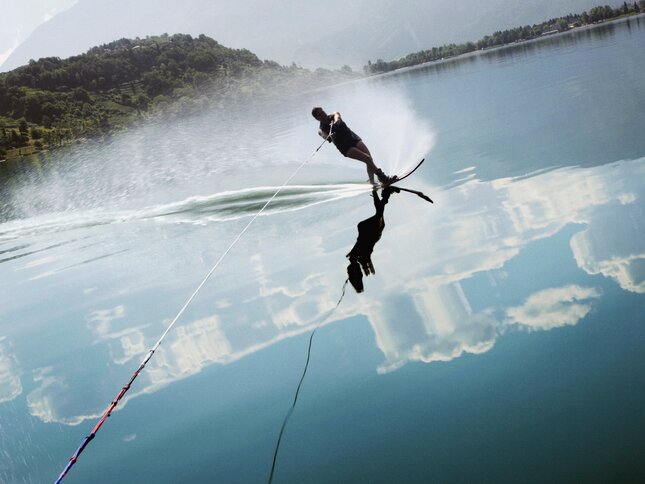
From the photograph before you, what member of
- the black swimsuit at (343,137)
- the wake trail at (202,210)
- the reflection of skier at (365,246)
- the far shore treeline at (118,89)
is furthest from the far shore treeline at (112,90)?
the reflection of skier at (365,246)

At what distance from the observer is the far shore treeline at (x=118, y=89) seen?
139 m

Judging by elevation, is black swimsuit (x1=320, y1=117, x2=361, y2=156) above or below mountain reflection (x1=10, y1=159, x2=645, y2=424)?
above

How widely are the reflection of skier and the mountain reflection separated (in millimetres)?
46

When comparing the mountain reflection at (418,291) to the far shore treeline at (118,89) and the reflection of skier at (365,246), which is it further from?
the far shore treeline at (118,89)

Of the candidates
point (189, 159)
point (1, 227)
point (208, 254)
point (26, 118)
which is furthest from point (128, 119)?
point (208, 254)

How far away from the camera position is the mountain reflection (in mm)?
6395

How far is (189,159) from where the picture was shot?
36.3 metres

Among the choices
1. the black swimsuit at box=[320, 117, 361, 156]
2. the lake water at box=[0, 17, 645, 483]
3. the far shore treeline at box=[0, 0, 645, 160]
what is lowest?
the lake water at box=[0, 17, 645, 483]

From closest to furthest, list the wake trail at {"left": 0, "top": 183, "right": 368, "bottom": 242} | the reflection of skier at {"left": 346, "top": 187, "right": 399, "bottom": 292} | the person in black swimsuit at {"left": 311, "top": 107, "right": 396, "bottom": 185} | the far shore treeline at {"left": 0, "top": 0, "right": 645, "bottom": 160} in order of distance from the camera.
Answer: the reflection of skier at {"left": 346, "top": 187, "right": 399, "bottom": 292} < the person in black swimsuit at {"left": 311, "top": 107, "right": 396, "bottom": 185} < the wake trail at {"left": 0, "top": 183, "right": 368, "bottom": 242} < the far shore treeline at {"left": 0, "top": 0, "right": 645, "bottom": 160}

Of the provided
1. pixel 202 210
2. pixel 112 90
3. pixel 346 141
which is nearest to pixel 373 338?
pixel 346 141

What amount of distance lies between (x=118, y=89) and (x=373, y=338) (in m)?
200

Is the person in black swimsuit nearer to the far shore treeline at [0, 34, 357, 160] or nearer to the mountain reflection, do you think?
the mountain reflection

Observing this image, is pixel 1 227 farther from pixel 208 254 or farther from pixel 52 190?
pixel 208 254

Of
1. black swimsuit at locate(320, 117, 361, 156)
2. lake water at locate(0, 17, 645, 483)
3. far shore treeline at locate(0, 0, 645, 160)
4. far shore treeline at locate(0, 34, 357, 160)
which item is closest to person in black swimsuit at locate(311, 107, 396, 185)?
black swimsuit at locate(320, 117, 361, 156)
